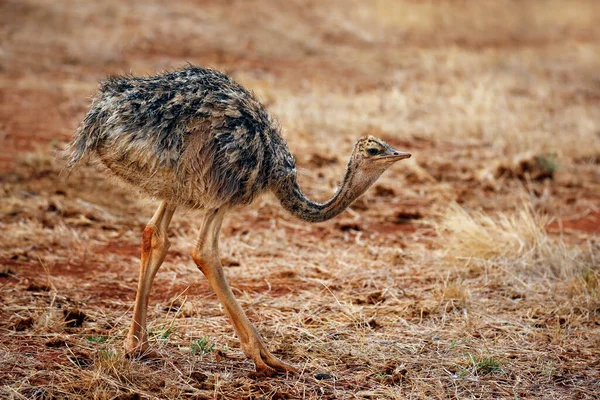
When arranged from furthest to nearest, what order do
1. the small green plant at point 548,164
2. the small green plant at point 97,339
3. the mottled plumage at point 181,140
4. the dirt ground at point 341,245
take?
1. the small green plant at point 548,164
2. the small green plant at point 97,339
3. the dirt ground at point 341,245
4. the mottled plumage at point 181,140

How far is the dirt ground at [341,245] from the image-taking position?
15.8 ft

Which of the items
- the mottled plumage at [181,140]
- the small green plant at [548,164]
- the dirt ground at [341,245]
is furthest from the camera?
the small green plant at [548,164]

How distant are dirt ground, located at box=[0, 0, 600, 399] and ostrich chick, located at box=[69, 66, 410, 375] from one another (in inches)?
10.9

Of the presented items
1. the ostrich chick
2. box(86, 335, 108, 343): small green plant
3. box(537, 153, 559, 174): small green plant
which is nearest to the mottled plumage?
the ostrich chick

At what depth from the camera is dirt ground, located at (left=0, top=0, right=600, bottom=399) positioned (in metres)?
4.82

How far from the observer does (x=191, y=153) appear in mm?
4590

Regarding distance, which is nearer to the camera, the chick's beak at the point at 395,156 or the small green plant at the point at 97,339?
the chick's beak at the point at 395,156

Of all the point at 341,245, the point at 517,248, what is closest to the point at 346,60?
the point at 341,245

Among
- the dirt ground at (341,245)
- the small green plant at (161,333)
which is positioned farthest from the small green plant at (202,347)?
the small green plant at (161,333)

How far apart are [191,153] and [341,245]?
3109 mm

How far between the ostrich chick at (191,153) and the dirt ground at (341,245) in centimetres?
28

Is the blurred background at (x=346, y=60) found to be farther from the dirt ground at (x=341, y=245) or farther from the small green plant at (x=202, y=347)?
the small green plant at (x=202, y=347)

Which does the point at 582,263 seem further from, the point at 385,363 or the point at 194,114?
the point at 194,114

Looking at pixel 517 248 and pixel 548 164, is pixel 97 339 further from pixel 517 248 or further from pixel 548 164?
pixel 548 164
